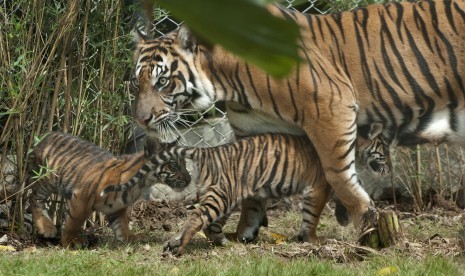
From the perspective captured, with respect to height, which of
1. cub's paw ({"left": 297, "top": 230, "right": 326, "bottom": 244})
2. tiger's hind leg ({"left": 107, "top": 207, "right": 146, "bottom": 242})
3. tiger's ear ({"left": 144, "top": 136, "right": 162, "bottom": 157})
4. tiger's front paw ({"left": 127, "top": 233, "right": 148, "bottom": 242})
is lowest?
tiger's front paw ({"left": 127, "top": 233, "right": 148, "bottom": 242})

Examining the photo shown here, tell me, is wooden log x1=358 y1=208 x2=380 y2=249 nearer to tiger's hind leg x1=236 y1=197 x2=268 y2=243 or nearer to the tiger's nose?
tiger's hind leg x1=236 y1=197 x2=268 y2=243

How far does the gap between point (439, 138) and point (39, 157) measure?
8.01ft

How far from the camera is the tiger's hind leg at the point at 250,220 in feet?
17.8

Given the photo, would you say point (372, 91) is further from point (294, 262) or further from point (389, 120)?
point (294, 262)

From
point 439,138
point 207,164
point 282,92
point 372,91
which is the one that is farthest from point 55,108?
point 439,138

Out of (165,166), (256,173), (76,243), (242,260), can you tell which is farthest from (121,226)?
(242,260)

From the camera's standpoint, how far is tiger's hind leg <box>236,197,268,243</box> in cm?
542

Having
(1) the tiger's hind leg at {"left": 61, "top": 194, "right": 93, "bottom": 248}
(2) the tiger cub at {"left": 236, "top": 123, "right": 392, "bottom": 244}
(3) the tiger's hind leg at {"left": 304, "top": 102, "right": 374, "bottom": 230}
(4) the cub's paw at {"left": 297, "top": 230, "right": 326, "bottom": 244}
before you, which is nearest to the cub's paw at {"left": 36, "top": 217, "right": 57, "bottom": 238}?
(1) the tiger's hind leg at {"left": 61, "top": 194, "right": 93, "bottom": 248}

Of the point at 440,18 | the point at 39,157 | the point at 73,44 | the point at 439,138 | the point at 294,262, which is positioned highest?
the point at 440,18

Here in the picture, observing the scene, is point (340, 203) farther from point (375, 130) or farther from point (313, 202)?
point (375, 130)

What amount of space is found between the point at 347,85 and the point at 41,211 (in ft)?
6.78

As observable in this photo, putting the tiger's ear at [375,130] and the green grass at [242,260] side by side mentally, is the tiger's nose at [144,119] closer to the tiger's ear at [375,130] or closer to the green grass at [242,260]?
the green grass at [242,260]

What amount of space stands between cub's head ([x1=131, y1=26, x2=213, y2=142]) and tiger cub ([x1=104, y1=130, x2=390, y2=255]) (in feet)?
0.74

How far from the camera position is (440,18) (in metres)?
5.14
